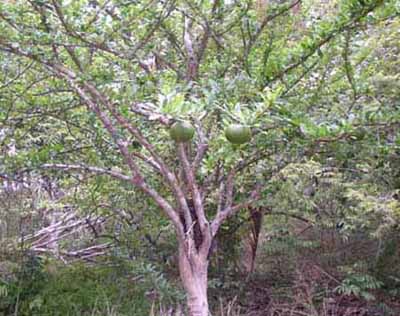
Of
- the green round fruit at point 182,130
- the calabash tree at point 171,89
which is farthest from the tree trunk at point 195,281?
the green round fruit at point 182,130

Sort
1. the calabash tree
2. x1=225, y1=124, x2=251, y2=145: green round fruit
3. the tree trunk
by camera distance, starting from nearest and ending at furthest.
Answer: x1=225, y1=124, x2=251, y2=145: green round fruit
the calabash tree
the tree trunk

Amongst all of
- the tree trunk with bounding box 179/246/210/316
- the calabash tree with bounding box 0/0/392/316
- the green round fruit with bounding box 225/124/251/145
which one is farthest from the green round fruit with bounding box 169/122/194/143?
the tree trunk with bounding box 179/246/210/316

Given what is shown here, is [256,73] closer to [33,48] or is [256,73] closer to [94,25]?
[94,25]

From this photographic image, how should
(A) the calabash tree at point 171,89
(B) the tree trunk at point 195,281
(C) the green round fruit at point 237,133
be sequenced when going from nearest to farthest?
(C) the green round fruit at point 237,133, (A) the calabash tree at point 171,89, (B) the tree trunk at point 195,281

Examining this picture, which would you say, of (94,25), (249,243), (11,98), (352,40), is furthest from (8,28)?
(249,243)

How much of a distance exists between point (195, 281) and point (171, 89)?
1.05 metres

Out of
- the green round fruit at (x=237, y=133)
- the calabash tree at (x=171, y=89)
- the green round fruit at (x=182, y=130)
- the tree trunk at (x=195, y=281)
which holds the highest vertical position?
the calabash tree at (x=171, y=89)

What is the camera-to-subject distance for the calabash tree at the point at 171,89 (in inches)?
69.7

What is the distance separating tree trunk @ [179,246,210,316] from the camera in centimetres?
236

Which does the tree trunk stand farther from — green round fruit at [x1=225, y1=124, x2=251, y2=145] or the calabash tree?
green round fruit at [x1=225, y1=124, x2=251, y2=145]

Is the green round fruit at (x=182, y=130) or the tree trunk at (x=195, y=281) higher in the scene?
the green round fruit at (x=182, y=130)

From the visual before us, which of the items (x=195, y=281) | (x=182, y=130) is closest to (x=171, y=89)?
(x=182, y=130)

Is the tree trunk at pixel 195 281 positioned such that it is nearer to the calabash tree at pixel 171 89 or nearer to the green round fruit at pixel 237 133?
the calabash tree at pixel 171 89

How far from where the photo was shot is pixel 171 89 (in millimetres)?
1729
